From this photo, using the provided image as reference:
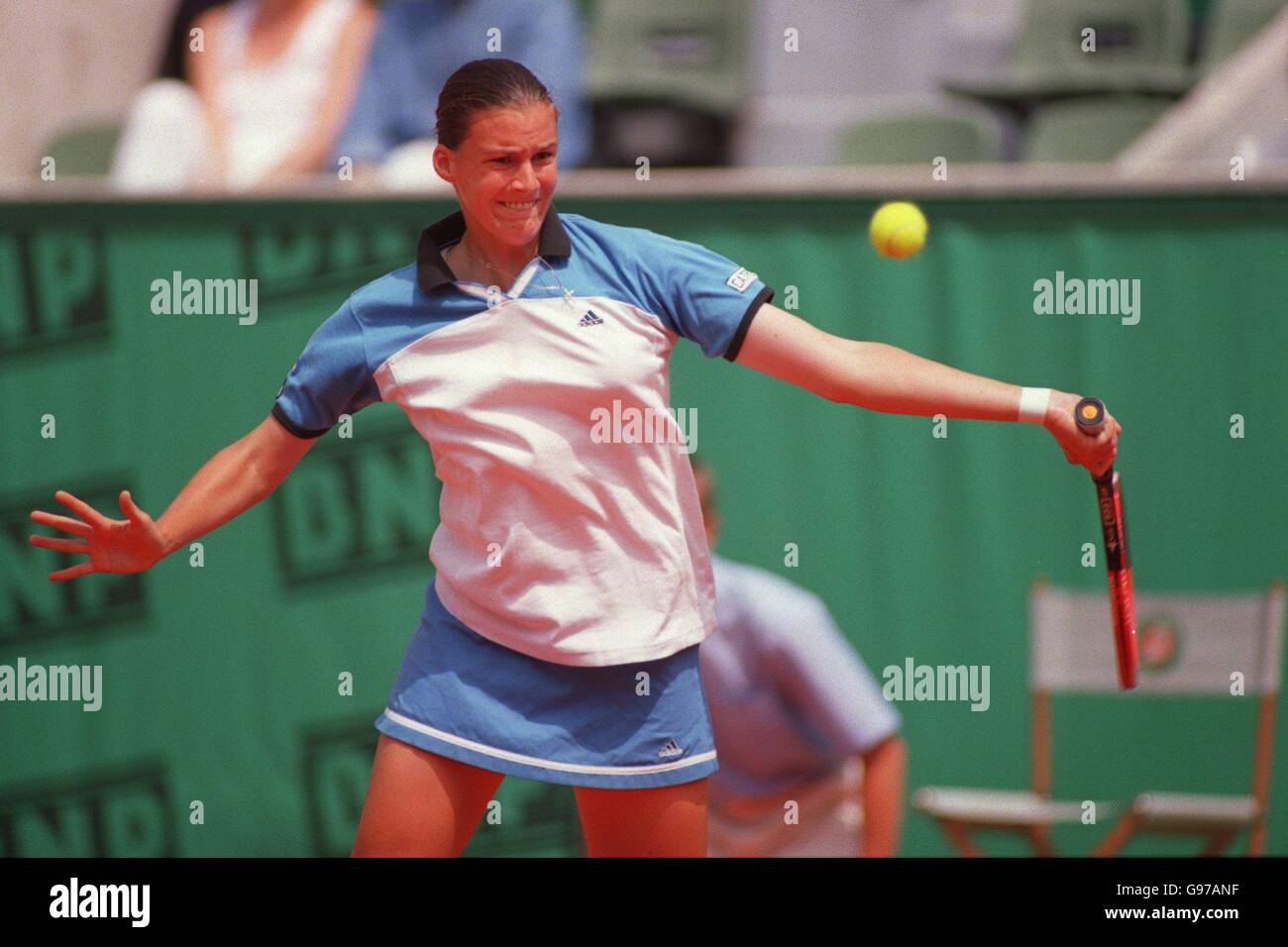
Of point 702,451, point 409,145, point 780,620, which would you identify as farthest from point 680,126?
point 780,620

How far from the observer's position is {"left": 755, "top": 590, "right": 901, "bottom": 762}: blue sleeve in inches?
188

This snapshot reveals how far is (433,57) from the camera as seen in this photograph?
5.75 meters

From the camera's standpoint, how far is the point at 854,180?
17.2 ft

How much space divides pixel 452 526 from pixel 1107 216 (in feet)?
9.15

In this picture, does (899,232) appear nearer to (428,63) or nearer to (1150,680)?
(1150,680)

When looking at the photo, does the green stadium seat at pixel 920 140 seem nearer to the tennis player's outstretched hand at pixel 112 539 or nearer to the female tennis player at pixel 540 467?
the female tennis player at pixel 540 467

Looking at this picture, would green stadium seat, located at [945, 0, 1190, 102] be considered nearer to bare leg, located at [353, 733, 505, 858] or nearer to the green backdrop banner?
the green backdrop banner

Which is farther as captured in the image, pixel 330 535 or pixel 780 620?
pixel 330 535

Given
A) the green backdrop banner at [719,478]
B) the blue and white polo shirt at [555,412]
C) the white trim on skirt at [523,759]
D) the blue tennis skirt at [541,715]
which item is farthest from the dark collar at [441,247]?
the green backdrop banner at [719,478]

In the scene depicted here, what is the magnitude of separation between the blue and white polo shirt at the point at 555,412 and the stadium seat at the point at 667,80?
4.00m

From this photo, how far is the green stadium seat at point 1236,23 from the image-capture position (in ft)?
22.6

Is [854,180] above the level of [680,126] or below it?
below
